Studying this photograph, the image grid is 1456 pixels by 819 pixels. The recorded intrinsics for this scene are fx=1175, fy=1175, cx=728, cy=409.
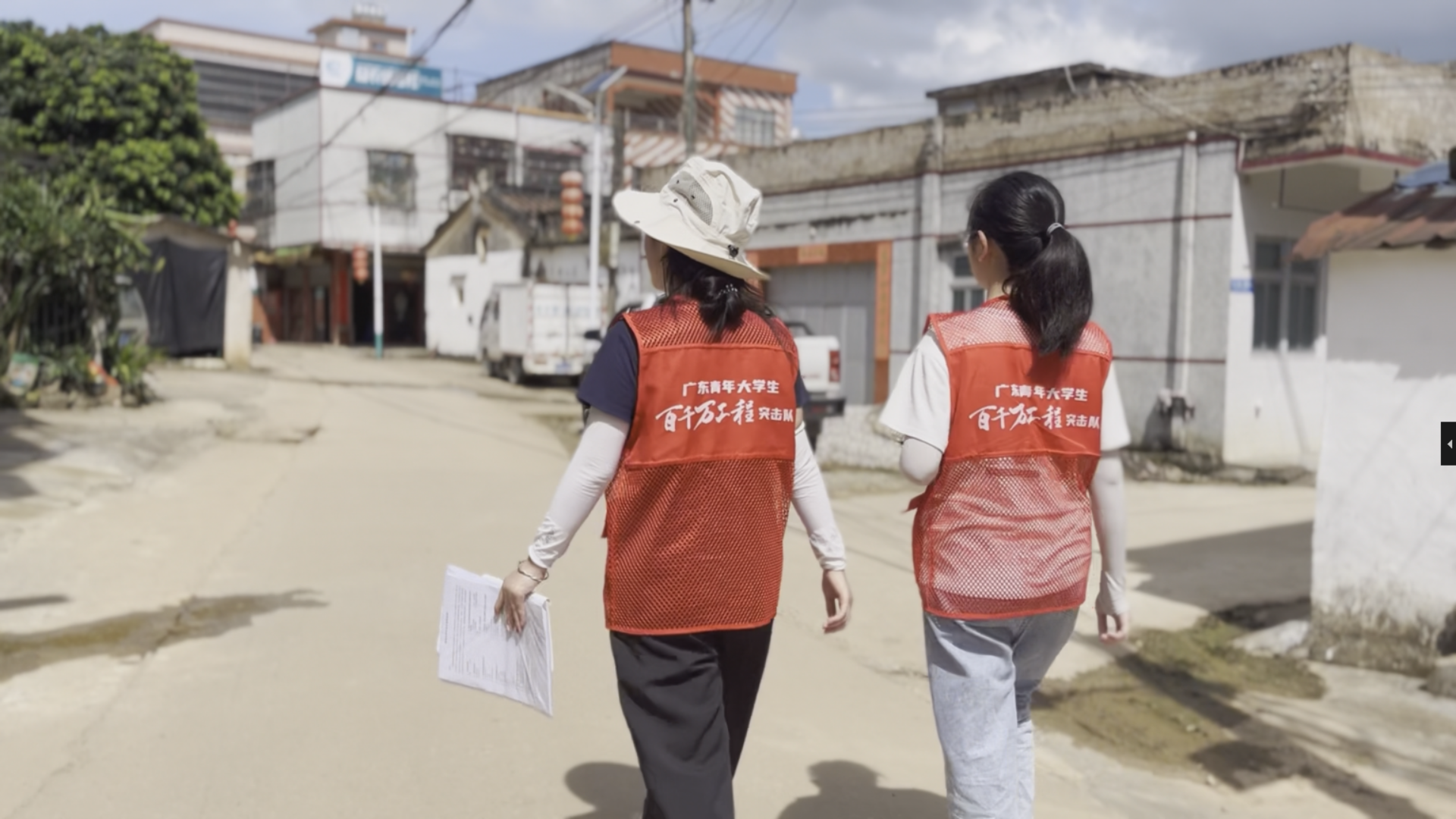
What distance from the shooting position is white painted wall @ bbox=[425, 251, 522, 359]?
3186 centimetres

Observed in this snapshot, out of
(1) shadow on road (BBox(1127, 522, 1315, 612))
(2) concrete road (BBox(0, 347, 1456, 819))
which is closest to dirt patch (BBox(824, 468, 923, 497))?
(2) concrete road (BBox(0, 347, 1456, 819))

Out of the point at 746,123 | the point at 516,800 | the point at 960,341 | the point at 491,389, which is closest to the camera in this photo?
the point at 960,341

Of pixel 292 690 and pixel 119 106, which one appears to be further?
pixel 119 106

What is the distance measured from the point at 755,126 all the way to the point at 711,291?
4361cm

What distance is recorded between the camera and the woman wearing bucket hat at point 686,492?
8.52ft

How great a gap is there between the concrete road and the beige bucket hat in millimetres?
1850

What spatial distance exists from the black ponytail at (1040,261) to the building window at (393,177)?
37.5 meters

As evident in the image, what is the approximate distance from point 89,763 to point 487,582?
197cm

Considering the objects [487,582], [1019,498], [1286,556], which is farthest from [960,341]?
[1286,556]

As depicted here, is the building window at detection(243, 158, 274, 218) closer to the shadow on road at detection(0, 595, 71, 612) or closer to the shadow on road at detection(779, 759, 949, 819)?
the shadow on road at detection(0, 595, 71, 612)

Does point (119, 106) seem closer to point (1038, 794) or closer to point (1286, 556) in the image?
point (1286, 556)

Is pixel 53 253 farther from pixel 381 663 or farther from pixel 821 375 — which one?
pixel 381 663

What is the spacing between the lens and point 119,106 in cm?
2845

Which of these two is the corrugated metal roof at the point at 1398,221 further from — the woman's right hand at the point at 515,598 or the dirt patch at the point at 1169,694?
the woman's right hand at the point at 515,598
